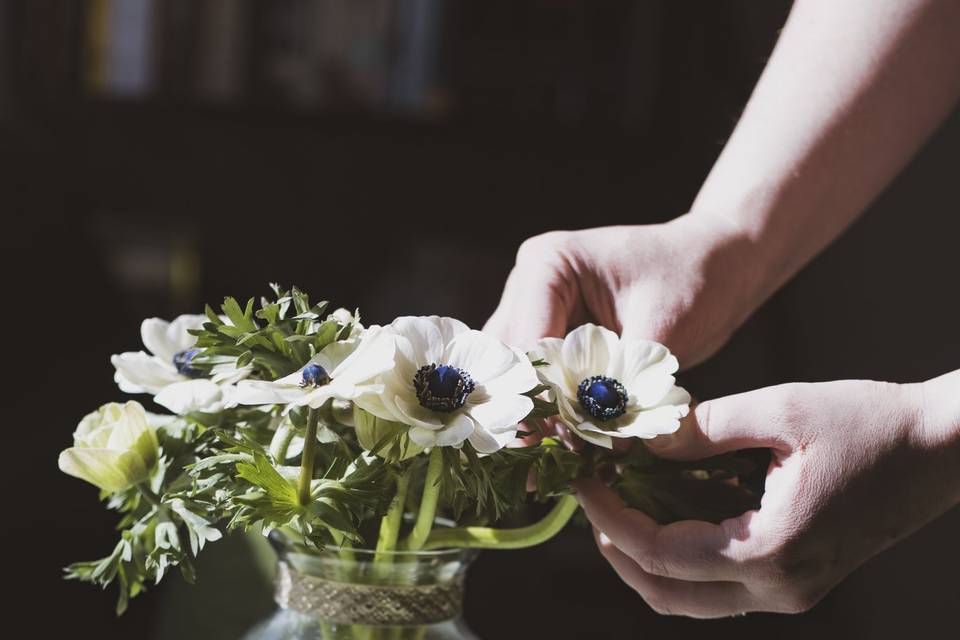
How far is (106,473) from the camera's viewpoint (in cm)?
47

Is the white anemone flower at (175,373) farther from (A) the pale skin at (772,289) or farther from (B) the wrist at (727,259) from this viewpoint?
(B) the wrist at (727,259)

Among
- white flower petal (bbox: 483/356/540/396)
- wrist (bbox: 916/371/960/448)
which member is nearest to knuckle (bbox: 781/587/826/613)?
wrist (bbox: 916/371/960/448)

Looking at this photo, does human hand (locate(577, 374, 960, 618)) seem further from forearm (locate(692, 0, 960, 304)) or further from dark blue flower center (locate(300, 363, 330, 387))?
forearm (locate(692, 0, 960, 304))

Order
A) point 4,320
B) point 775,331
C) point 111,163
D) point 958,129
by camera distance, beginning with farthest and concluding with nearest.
A: point 111,163
point 775,331
point 4,320
point 958,129

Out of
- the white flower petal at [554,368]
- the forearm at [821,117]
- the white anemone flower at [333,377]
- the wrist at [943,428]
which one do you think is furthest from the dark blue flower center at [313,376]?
the forearm at [821,117]

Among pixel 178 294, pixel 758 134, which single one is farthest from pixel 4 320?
pixel 758 134

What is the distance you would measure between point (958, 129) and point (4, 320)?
2061 mm

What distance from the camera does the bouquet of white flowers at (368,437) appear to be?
419 mm

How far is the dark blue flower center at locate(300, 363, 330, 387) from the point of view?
41cm

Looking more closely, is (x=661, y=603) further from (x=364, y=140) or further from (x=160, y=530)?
(x=364, y=140)

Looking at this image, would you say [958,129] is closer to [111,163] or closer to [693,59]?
[693,59]

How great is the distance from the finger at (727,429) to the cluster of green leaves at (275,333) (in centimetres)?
17

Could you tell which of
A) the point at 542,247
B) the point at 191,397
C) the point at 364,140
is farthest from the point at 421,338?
the point at 364,140

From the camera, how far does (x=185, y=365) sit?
0.52 m
